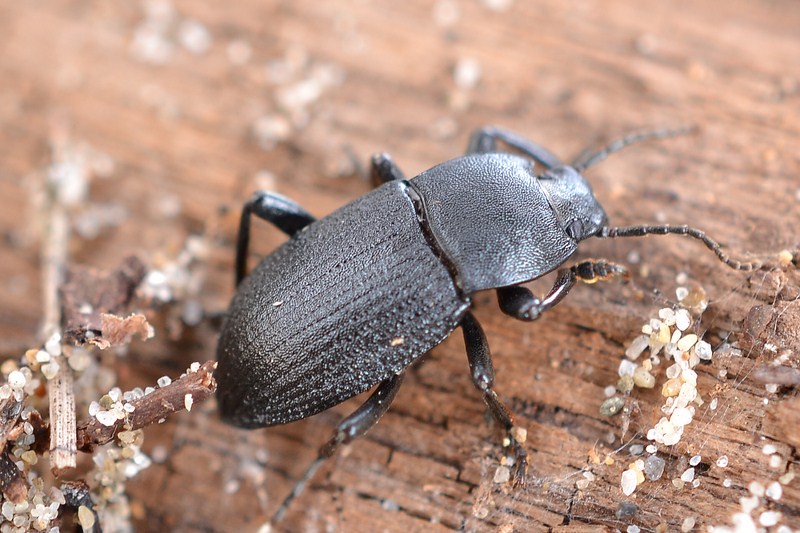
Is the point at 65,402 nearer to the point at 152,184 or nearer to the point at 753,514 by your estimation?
the point at 152,184

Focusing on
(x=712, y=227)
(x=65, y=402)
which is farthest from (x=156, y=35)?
(x=712, y=227)

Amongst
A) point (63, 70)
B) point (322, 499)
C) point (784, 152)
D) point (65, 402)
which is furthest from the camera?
point (63, 70)

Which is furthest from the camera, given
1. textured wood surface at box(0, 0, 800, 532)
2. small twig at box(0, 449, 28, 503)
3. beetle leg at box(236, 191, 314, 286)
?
beetle leg at box(236, 191, 314, 286)

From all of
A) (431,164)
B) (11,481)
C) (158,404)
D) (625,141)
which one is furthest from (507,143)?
(11,481)

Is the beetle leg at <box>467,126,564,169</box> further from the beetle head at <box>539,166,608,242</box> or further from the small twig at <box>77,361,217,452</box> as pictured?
the small twig at <box>77,361,217,452</box>

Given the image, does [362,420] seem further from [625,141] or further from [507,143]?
[625,141]

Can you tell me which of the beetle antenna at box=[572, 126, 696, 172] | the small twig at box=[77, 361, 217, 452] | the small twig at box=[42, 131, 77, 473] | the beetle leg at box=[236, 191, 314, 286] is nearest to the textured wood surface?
the beetle antenna at box=[572, 126, 696, 172]
